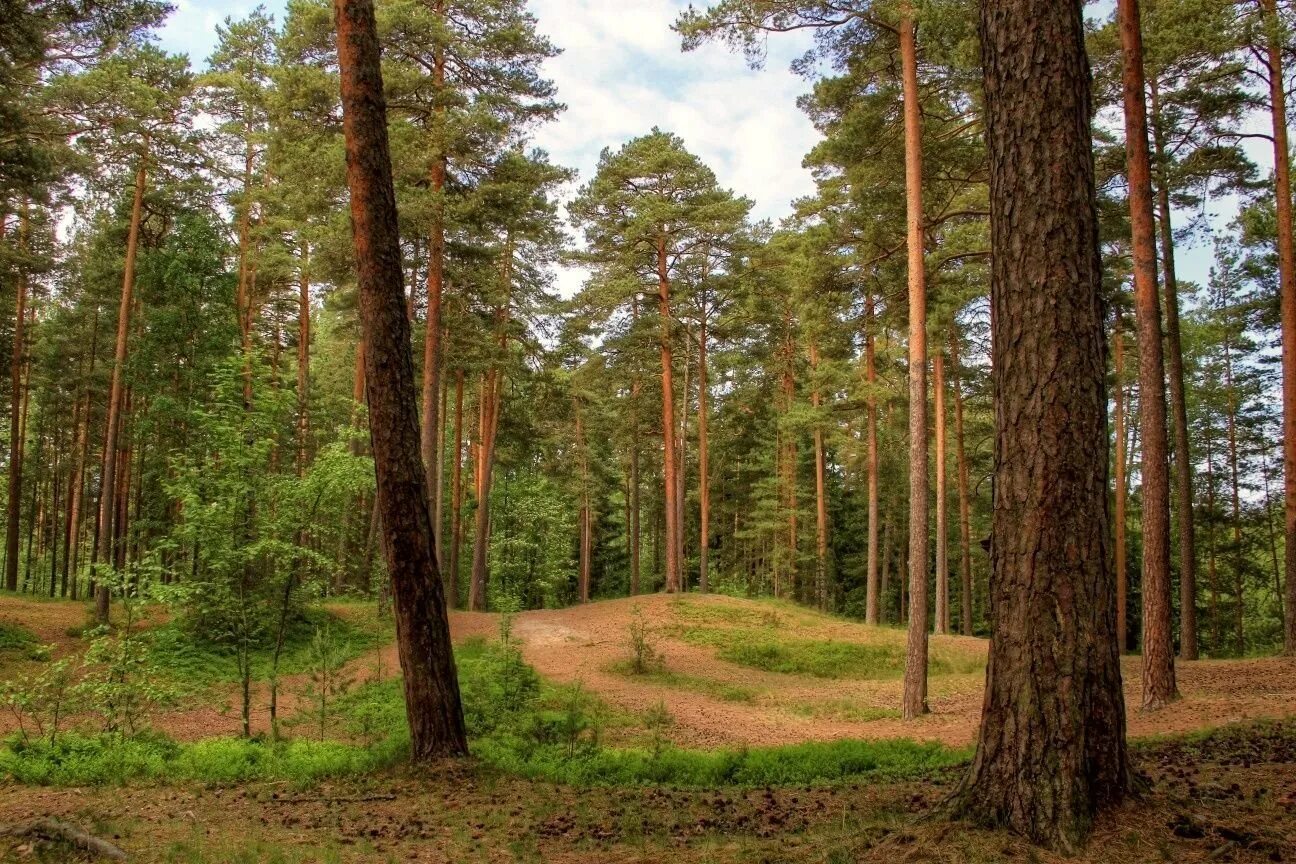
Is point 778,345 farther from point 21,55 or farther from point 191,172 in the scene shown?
point 21,55

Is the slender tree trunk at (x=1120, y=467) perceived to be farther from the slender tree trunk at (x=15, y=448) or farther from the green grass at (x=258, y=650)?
the slender tree trunk at (x=15, y=448)

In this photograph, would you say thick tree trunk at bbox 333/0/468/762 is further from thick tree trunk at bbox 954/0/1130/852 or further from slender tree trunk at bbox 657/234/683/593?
slender tree trunk at bbox 657/234/683/593

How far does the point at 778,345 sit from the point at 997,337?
26.8m

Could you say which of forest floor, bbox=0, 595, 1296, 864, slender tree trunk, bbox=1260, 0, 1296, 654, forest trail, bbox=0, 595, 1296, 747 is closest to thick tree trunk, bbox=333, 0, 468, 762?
forest floor, bbox=0, 595, 1296, 864

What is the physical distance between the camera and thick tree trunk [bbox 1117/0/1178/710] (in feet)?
32.2

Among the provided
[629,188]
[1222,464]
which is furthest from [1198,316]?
[629,188]

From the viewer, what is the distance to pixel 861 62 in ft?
41.2

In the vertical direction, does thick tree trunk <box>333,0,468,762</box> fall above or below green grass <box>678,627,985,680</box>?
above

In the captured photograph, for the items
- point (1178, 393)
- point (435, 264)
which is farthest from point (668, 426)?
point (1178, 393)

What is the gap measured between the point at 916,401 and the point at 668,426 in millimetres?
12629

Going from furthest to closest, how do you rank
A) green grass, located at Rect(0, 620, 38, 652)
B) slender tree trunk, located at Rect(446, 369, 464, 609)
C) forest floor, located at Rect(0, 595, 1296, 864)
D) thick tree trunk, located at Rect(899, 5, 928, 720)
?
slender tree trunk, located at Rect(446, 369, 464, 609)
green grass, located at Rect(0, 620, 38, 652)
thick tree trunk, located at Rect(899, 5, 928, 720)
forest floor, located at Rect(0, 595, 1296, 864)

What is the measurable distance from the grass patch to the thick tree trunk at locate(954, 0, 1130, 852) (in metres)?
11.9

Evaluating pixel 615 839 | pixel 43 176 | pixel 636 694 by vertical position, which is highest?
pixel 43 176

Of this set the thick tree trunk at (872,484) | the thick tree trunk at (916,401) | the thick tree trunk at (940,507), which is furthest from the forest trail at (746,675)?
the thick tree trunk at (872,484)
